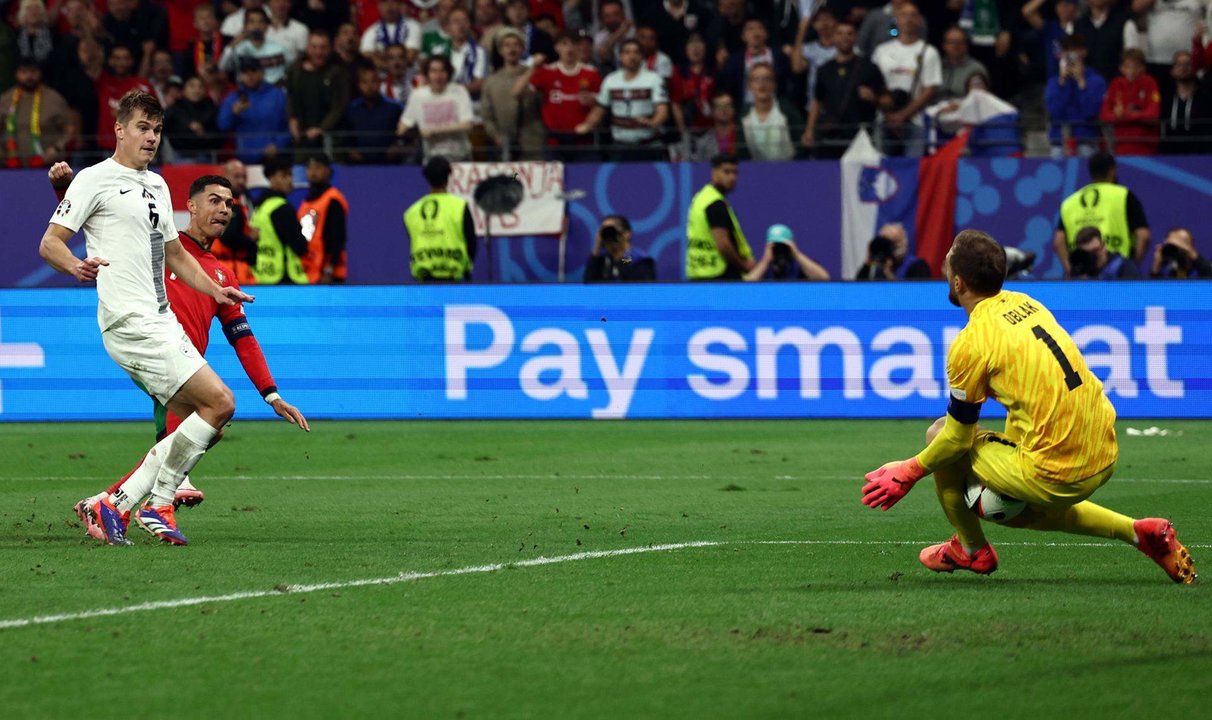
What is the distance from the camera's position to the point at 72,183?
865 cm

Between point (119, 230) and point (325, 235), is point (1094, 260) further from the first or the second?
point (119, 230)

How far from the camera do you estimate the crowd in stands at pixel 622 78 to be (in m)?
20.1

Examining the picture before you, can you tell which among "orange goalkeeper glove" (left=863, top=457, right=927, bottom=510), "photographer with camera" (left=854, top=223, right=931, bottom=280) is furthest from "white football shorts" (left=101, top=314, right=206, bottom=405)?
"photographer with camera" (left=854, top=223, right=931, bottom=280)

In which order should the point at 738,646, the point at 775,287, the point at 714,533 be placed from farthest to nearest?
the point at 775,287, the point at 714,533, the point at 738,646

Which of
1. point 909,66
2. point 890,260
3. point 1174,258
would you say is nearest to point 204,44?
point 909,66

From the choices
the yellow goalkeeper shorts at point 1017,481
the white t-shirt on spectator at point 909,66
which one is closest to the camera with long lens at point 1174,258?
the white t-shirt on spectator at point 909,66

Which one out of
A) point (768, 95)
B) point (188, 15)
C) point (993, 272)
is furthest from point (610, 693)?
point (188, 15)

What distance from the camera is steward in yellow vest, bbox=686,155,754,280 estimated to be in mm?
17094

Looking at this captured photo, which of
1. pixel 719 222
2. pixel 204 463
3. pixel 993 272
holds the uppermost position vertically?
pixel 993 272

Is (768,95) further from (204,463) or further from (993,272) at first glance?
(993,272)

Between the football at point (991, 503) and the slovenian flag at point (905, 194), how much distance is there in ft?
42.1

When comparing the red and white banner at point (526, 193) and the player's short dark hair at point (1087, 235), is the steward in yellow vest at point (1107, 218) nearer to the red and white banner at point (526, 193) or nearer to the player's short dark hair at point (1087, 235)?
the player's short dark hair at point (1087, 235)

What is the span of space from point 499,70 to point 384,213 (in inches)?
84.4

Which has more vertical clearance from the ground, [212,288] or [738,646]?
[212,288]
